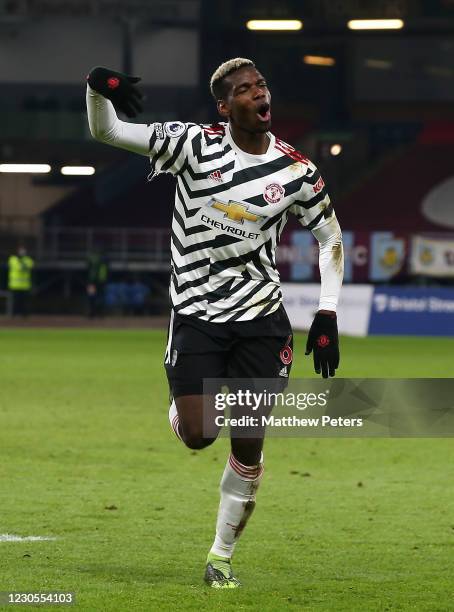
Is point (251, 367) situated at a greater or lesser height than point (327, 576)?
greater

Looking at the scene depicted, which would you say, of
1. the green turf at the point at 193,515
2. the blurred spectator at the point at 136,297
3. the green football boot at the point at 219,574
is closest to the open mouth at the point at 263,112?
the green football boot at the point at 219,574

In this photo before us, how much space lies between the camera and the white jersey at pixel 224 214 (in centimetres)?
645

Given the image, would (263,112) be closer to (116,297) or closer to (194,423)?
(194,423)

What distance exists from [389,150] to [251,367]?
127 ft

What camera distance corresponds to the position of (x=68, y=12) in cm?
4200

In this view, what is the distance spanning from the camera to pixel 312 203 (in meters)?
6.61

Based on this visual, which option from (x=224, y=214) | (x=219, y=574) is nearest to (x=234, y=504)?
(x=219, y=574)

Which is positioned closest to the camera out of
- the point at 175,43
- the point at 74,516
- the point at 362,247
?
the point at 74,516

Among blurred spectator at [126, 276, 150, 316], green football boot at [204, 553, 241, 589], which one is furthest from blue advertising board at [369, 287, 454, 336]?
green football boot at [204, 553, 241, 589]

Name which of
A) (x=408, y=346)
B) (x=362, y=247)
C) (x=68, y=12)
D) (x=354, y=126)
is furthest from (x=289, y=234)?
(x=408, y=346)

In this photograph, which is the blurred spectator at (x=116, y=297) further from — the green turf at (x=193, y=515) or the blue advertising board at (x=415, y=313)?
the green turf at (x=193, y=515)

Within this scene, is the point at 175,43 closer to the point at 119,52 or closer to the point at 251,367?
the point at 119,52

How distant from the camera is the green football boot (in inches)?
253

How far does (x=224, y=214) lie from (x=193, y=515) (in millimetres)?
2664
